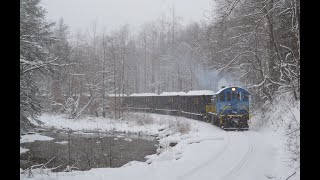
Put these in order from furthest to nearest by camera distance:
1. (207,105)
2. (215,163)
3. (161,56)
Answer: (161,56) < (207,105) < (215,163)

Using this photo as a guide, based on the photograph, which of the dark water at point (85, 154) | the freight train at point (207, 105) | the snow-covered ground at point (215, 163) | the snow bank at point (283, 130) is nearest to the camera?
the snow bank at point (283, 130)

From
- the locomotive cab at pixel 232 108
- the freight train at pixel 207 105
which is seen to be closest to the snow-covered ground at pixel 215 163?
the locomotive cab at pixel 232 108

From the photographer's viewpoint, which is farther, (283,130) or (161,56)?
(161,56)

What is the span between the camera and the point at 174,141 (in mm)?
19359

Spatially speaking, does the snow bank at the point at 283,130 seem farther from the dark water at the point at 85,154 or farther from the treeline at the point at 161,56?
the dark water at the point at 85,154

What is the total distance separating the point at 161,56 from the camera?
182 ft

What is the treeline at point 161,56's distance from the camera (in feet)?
48.6

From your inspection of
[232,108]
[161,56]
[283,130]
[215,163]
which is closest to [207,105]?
[232,108]

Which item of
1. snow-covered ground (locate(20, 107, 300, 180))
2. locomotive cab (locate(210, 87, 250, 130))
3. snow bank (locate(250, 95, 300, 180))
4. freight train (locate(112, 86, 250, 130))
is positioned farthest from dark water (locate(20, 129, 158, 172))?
snow bank (locate(250, 95, 300, 180))

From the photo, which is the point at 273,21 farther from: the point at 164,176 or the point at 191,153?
the point at 164,176

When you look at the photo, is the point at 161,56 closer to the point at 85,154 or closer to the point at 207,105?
the point at 207,105

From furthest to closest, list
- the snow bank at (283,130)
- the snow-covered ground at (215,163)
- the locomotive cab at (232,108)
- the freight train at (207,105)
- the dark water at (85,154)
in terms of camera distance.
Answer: the freight train at (207,105) < the locomotive cab at (232,108) < the dark water at (85,154) < the snow-covered ground at (215,163) < the snow bank at (283,130)

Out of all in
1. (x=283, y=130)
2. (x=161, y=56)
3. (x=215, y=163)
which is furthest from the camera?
(x=161, y=56)
